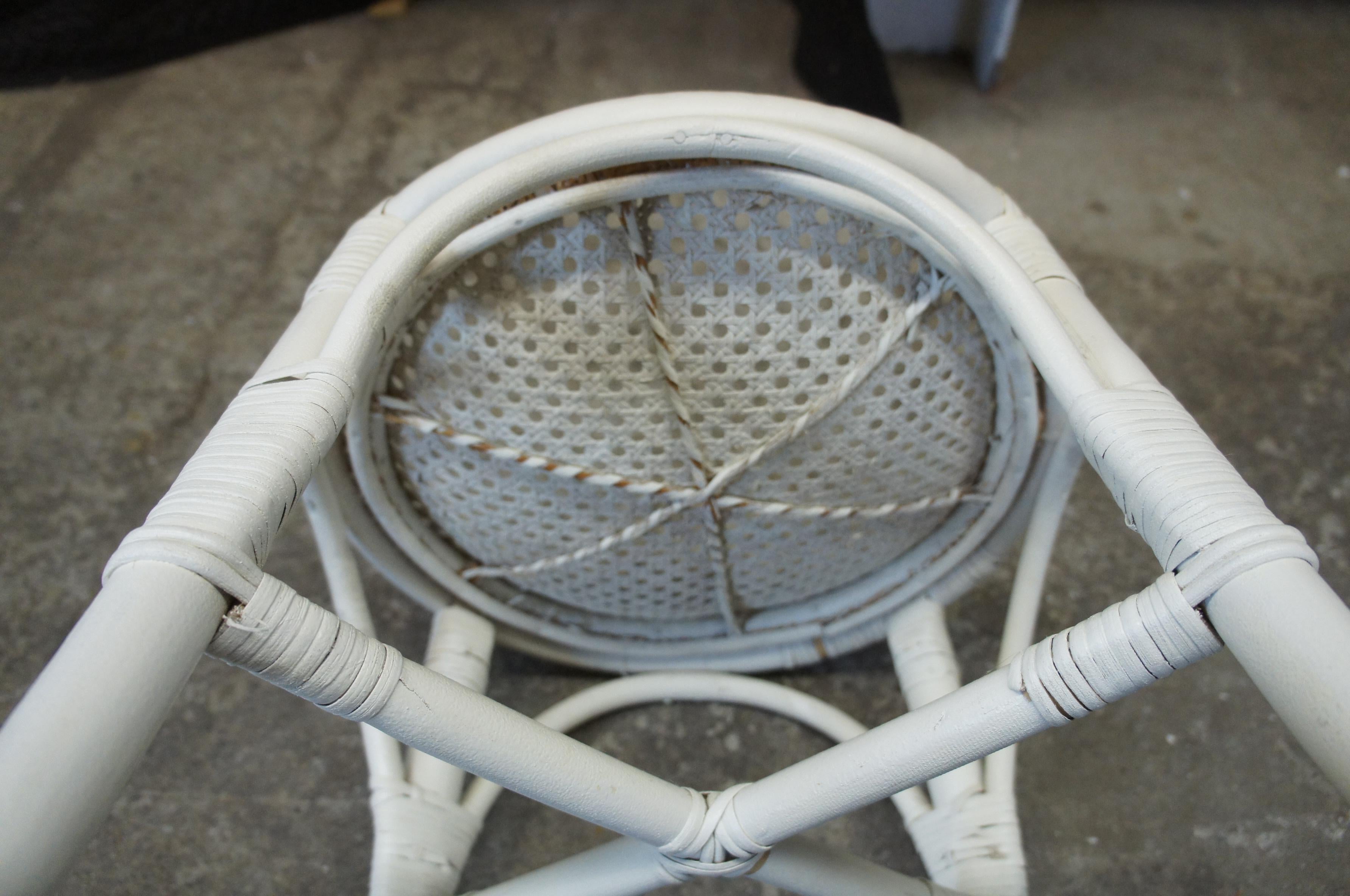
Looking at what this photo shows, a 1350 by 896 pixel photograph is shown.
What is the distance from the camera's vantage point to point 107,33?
178 centimetres

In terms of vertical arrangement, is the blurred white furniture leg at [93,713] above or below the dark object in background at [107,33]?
above

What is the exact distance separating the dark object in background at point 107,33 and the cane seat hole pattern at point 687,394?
159 cm

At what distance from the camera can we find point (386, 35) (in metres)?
1.92

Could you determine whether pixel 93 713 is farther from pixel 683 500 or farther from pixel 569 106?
pixel 569 106

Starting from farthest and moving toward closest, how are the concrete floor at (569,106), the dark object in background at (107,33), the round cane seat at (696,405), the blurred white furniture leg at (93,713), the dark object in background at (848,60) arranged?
the dark object in background at (107,33) → the dark object in background at (848,60) → the concrete floor at (569,106) → the round cane seat at (696,405) → the blurred white furniture leg at (93,713)

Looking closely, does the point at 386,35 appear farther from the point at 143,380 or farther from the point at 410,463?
the point at 410,463

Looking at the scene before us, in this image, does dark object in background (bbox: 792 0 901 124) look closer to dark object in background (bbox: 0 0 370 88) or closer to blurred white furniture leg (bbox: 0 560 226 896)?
dark object in background (bbox: 0 0 370 88)

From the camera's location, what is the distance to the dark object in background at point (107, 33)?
1755mm

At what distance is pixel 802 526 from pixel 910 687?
161mm

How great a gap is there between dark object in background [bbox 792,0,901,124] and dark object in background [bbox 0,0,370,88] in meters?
1.07

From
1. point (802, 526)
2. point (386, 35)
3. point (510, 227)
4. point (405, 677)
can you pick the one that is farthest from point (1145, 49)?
point (405, 677)

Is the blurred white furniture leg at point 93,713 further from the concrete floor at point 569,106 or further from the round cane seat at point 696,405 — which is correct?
the concrete floor at point 569,106

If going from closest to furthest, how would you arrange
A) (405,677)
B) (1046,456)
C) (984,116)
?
1. (405,677)
2. (1046,456)
3. (984,116)

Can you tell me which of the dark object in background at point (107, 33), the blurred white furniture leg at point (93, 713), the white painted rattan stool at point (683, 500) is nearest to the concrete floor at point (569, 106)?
the dark object in background at point (107, 33)
